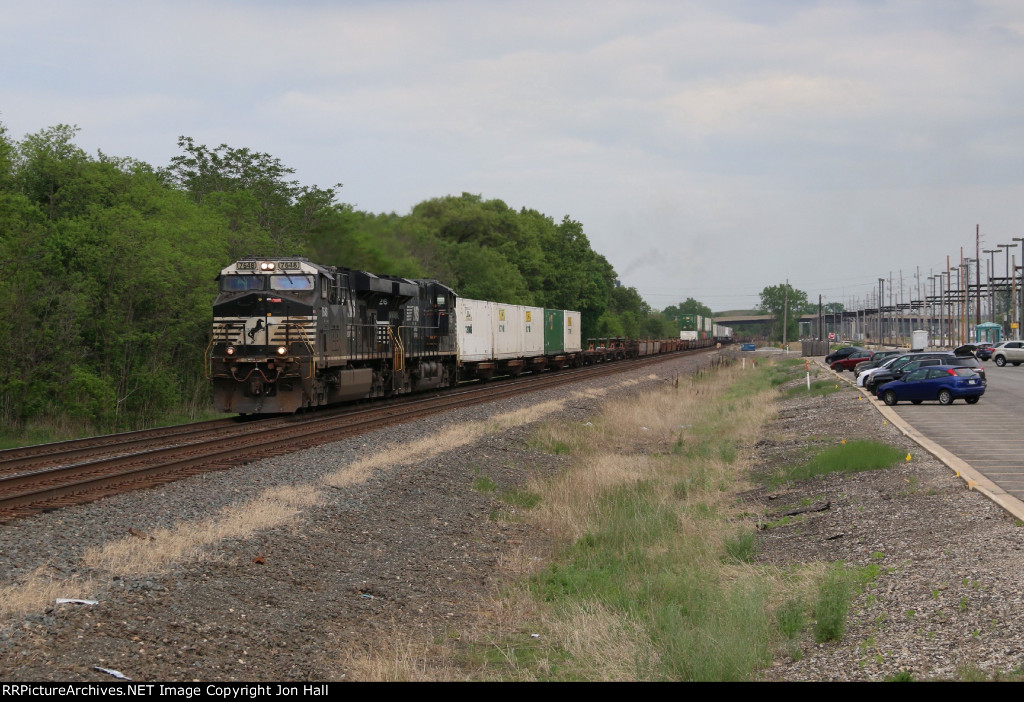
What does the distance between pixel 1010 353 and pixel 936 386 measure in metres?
36.9

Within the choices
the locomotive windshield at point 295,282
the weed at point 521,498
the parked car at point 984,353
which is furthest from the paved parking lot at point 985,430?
the parked car at point 984,353

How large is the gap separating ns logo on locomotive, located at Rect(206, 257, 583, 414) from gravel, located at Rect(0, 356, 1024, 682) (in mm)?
6151

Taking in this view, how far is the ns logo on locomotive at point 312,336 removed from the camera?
2314 centimetres

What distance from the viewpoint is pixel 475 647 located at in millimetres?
9016

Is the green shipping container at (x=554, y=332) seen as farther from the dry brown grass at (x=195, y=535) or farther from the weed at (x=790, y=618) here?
the weed at (x=790, y=618)

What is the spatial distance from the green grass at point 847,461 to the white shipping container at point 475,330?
67.0 ft

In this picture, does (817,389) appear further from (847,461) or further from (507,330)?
(847,461)

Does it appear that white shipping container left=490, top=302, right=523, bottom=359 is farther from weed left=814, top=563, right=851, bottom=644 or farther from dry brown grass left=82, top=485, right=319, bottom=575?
weed left=814, top=563, right=851, bottom=644

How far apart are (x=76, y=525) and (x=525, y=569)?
5.56m

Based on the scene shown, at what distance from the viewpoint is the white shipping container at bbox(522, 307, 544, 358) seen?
47531mm

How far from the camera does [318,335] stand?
23359 millimetres

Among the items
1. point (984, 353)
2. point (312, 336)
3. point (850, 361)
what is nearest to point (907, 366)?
point (312, 336)

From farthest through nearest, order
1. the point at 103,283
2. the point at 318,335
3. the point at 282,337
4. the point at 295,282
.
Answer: the point at 103,283 → the point at 295,282 → the point at 318,335 → the point at 282,337

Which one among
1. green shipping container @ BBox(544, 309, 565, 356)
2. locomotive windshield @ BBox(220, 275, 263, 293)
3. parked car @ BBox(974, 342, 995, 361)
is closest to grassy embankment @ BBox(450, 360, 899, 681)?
locomotive windshield @ BBox(220, 275, 263, 293)
